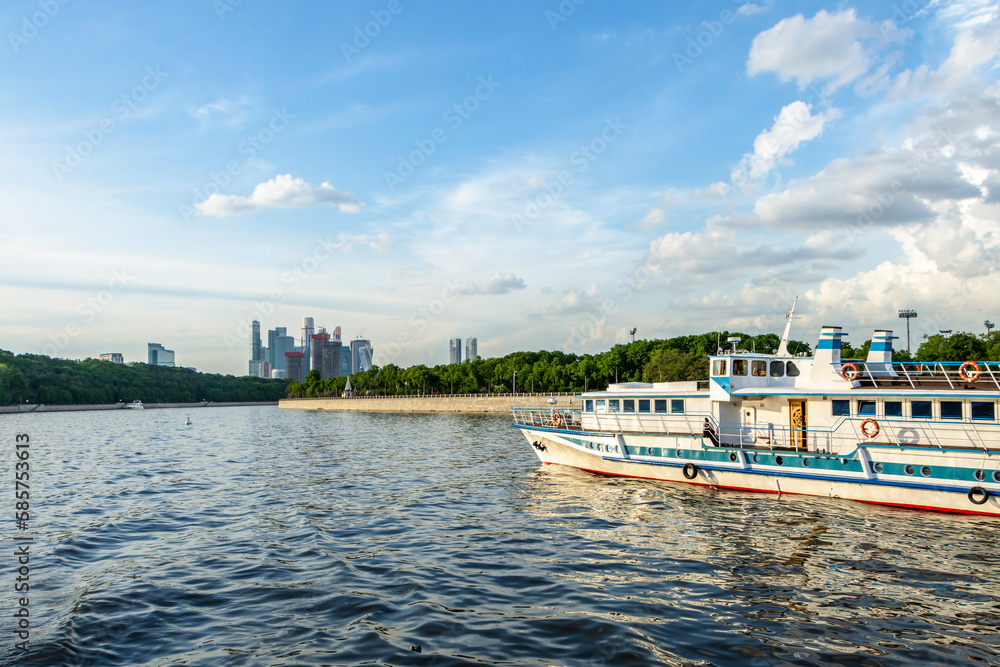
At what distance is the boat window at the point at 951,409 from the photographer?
2233cm

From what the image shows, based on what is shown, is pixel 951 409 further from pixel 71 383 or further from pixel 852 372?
pixel 71 383

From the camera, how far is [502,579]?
14891 millimetres

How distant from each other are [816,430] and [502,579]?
615 inches

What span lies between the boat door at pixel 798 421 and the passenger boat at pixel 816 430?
4cm

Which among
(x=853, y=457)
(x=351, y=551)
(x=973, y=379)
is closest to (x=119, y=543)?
(x=351, y=551)

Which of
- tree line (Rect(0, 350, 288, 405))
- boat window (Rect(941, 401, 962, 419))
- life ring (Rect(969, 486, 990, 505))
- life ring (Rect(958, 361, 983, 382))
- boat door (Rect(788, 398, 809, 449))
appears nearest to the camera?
life ring (Rect(969, 486, 990, 505))

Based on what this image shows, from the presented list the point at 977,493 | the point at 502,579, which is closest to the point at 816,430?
the point at 977,493

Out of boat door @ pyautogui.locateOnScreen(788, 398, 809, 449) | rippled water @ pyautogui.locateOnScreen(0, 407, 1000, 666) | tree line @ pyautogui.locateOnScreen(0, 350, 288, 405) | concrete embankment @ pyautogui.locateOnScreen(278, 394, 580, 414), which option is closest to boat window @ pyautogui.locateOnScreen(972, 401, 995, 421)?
rippled water @ pyautogui.locateOnScreen(0, 407, 1000, 666)

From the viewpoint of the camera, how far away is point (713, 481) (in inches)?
1031

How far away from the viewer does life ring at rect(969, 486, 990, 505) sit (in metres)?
20.7

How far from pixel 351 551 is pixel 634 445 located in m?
15.1

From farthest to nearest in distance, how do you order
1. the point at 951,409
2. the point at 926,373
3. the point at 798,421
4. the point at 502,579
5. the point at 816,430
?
1. the point at 798,421
2. the point at 926,373
3. the point at 816,430
4. the point at 951,409
5. the point at 502,579

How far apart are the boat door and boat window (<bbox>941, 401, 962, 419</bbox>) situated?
181 inches

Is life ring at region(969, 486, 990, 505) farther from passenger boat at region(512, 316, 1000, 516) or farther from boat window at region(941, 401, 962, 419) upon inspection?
boat window at region(941, 401, 962, 419)
